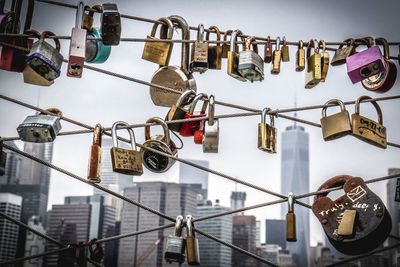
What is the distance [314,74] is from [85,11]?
97 cm

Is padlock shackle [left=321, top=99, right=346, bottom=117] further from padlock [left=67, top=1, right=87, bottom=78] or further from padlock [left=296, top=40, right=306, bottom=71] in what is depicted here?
padlock [left=67, top=1, right=87, bottom=78]

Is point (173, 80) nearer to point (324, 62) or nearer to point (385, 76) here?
point (324, 62)

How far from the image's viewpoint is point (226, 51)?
2732 millimetres

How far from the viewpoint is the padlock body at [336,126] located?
7.60 ft

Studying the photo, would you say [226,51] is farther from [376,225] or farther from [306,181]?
[306,181]

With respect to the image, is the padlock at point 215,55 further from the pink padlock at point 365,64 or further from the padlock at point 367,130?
the padlock at point 367,130

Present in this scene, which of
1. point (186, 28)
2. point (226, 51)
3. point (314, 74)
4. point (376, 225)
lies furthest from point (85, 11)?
point (376, 225)

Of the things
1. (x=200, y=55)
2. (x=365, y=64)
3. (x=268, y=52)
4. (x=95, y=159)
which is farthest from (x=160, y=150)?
(x=365, y=64)

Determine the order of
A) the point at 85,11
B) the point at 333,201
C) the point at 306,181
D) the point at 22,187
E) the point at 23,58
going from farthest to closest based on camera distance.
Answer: the point at 306,181 → the point at 22,187 → the point at 85,11 → the point at 23,58 → the point at 333,201

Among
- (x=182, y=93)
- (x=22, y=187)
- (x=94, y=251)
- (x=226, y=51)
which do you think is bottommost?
(x=94, y=251)

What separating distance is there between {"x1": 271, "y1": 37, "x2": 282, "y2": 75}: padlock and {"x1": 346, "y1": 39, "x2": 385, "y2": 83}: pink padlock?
11.3 inches

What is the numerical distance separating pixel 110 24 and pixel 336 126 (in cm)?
90

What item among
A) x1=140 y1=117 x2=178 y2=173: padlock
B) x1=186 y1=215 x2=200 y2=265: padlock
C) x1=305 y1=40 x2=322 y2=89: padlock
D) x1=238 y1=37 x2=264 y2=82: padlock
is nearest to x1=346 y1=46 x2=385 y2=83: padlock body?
x1=305 y1=40 x2=322 y2=89: padlock

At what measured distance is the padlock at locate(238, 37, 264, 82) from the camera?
249cm
